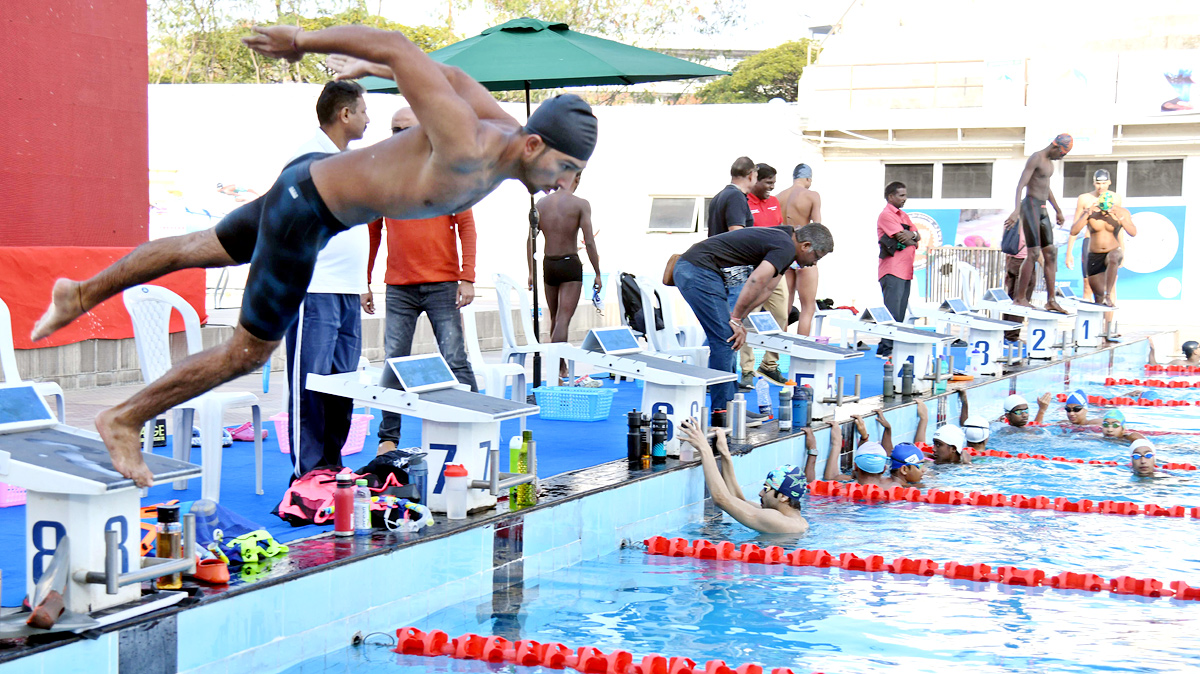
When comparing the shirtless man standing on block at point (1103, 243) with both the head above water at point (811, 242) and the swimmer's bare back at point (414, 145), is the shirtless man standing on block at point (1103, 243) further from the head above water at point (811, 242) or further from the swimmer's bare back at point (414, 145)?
the swimmer's bare back at point (414, 145)

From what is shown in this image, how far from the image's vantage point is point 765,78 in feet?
144

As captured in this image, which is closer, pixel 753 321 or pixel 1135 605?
pixel 1135 605

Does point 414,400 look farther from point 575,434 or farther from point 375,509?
point 575,434

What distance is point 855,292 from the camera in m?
22.3

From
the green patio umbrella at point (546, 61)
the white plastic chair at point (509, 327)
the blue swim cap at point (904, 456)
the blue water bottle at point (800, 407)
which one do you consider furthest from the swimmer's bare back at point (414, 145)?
the blue swim cap at point (904, 456)

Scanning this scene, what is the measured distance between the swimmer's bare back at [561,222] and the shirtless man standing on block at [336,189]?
195 inches

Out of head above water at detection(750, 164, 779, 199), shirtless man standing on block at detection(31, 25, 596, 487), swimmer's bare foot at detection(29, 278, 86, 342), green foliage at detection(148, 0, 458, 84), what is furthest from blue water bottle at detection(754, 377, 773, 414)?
green foliage at detection(148, 0, 458, 84)

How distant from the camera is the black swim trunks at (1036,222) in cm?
1192

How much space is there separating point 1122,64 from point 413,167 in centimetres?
2021

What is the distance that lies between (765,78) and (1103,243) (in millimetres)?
30330

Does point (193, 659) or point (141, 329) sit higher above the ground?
point (141, 329)

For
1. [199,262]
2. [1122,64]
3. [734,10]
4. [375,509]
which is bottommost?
[375,509]

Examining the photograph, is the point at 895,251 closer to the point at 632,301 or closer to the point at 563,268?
the point at 632,301

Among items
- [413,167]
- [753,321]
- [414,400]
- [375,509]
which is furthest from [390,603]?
[753,321]
